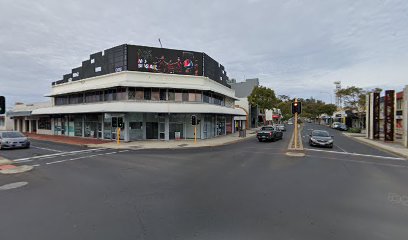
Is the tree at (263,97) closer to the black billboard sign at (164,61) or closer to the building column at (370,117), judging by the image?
the building column at (370,117)

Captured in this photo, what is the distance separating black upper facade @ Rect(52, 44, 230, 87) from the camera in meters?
25.0

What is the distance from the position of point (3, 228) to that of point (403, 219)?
8831 millimetres

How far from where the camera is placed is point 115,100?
25.3m

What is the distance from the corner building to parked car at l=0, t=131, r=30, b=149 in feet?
22.1

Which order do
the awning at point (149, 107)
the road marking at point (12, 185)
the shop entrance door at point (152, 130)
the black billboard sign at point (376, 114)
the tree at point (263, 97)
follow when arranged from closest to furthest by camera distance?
the road marking at point (12, 185), the awning at point (149, 107), the shop entrance door at point (152, 130), the black billboard sign at point (376, 114), the tree at point (263, 97)

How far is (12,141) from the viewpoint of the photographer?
1892 centimetres

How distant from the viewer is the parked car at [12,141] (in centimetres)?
1873

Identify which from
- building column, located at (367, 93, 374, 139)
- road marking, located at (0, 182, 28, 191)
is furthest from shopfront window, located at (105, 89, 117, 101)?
building column, located at (367, 93, 374, 139)

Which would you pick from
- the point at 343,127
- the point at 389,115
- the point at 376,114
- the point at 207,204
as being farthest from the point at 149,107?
the point at 343,127

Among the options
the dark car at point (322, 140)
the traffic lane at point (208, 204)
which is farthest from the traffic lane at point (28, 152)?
the dark car at point (322, 140)

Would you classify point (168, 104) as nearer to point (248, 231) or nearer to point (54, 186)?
point (54, 186)

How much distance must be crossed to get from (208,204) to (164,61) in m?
22.0

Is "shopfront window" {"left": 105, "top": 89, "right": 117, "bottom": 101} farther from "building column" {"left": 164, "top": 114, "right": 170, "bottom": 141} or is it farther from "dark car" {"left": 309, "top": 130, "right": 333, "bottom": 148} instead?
"dark car" {"left": 309, "top": 130, "right": 333, "bottom": 148}

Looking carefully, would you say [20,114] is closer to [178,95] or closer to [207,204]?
[178,95]
